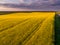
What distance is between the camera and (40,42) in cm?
767

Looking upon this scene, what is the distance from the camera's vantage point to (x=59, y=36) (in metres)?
8.96

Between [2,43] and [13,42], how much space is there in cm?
41

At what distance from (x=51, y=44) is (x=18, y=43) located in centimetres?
116

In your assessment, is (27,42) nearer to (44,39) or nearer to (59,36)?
(44,39)

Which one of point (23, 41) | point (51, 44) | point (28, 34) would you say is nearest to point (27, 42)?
point (23, 41)

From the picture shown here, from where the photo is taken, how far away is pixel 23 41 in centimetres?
779

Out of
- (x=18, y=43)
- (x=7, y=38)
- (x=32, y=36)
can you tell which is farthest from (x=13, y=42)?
(x=32, y=36)

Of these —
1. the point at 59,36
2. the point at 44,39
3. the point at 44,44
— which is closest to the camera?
the point at 44,44

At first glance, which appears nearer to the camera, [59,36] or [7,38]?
[7,38]

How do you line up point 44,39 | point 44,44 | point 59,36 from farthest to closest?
point 59,36, point 44,39, point 44,44

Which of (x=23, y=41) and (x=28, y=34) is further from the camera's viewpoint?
(x=28, y=34)

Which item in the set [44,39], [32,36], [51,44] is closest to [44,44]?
[51,44]

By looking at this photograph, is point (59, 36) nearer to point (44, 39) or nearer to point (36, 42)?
point (44, 39)

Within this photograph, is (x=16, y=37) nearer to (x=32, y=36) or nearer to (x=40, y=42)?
(x=32, y=36)
